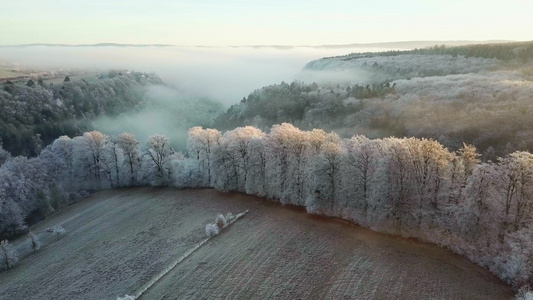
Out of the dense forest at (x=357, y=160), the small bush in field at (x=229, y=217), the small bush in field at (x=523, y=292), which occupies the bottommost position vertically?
the small bush in field at (x=229, y=217)

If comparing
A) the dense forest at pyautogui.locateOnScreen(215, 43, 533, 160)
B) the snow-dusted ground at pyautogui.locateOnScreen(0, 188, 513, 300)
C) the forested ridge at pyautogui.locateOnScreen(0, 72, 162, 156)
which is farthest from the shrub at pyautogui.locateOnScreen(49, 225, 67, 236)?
the dense forest at pyautogui.locateOnScreen(215, 43, 533, 160)

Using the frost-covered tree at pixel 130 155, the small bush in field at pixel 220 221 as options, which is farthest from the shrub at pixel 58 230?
the small bush in field at pixel 220 221

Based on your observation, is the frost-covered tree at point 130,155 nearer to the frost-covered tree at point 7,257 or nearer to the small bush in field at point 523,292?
the frost-covered tree at point 7,257

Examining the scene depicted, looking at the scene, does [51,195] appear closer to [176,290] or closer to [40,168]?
[40,168]

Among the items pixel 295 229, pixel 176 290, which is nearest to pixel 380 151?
pixel 295 229

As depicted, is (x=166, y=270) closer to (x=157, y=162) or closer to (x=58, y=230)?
(x=58, y=230)

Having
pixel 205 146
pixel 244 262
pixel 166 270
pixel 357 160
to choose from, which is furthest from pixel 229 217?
pixel 205 146
